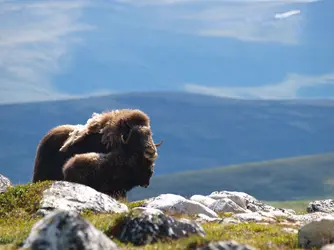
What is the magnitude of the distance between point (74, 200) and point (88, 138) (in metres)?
5.14

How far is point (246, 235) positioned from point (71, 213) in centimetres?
447

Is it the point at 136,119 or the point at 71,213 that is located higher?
the point at 71,213

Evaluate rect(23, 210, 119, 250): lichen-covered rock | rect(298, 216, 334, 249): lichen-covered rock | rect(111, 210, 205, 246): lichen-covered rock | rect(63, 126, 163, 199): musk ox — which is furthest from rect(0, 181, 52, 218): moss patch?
rect(23, 210, 119, 250): lichen-covered rock

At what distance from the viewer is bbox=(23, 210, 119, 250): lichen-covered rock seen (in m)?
8.64

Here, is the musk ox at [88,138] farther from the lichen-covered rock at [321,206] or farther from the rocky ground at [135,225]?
the lichen-covered rock at [321,206]

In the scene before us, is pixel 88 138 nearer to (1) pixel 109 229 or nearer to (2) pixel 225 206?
(2) pixel 225 206

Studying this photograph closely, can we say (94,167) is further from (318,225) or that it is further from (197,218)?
(318,225)

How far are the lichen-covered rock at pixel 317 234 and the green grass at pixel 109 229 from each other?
0.17 m

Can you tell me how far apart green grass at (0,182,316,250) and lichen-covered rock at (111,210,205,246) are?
0.48ft

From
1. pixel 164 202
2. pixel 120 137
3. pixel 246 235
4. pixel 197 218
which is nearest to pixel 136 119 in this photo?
pixel 120 137

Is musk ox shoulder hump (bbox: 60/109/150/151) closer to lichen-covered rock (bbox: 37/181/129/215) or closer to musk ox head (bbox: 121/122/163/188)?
musk ox head (bbox: 121/122/163/188)

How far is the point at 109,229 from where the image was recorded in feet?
37.7

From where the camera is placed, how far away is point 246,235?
499 inches

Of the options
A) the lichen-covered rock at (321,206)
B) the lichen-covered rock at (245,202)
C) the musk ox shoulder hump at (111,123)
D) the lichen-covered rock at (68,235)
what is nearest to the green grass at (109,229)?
the lichen-covered rock at (68,235)
